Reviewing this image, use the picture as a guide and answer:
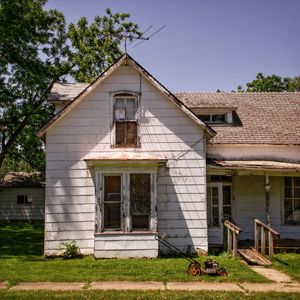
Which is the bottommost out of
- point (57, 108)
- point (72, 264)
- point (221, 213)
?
point (72, 264)

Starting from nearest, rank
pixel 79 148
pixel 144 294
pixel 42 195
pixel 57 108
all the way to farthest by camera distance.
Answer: pixel 144 294
pixel 79 148
pixel 57 108
pixel 42 195

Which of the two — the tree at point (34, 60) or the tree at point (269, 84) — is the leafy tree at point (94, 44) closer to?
the tree at point (34, 60)

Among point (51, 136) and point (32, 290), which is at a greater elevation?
point (51, 136)

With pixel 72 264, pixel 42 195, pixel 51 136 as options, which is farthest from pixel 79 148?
pixel 42 195

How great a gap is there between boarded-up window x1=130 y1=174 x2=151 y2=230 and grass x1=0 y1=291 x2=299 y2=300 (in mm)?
5292

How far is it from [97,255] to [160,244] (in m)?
2.28

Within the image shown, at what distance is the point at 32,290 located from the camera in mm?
9469

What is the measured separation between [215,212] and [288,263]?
13.4ft

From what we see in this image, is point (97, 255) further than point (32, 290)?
Yes

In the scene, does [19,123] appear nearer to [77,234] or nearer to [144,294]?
[77,234]

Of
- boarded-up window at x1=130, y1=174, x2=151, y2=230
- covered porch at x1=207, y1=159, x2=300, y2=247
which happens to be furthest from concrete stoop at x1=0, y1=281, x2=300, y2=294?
covered porch at x1=207, y1=159, x2=300, y2=247

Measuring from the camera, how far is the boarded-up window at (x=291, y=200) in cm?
1762

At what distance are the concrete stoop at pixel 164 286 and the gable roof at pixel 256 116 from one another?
8.57 meters

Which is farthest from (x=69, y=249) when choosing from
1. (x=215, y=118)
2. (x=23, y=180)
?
(x=23, y=180)
